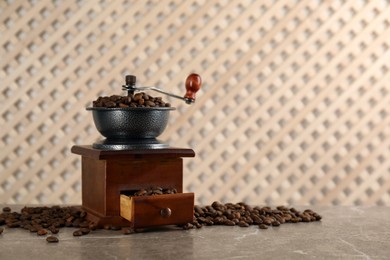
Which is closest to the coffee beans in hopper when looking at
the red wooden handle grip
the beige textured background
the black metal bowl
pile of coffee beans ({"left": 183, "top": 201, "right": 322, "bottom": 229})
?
pile of coffee beans ({"left": 183, "top": 201, "right": 322, "bottom": 229})

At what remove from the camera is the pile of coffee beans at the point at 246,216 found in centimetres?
193

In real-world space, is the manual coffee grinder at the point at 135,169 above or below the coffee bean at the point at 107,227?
above

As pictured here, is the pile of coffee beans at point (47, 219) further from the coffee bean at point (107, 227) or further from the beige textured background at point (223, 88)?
the beige textured background at point (223, 88)

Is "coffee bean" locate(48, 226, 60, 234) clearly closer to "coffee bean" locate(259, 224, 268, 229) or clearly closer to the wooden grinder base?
the wooden grinder base

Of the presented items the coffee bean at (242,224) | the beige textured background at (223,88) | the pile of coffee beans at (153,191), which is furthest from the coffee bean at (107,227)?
the beige textured background at (223,88)

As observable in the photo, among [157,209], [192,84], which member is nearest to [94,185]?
[157,209]

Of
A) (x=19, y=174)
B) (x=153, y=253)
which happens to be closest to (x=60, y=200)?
(x=19, y=174)

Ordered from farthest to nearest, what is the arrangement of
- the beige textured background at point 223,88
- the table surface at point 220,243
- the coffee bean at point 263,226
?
the beige textured background at point 223,88 < the coffee bean at point 263,226 < the table surface at point 220,243

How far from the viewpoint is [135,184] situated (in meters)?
1.87

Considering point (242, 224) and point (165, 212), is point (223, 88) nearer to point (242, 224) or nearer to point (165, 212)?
point (242, 224)

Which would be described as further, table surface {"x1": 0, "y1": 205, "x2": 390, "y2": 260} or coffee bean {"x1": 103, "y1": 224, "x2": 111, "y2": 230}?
coffee bean {"x1": 103, "y1": 224, "x2": 111, "y2": 230}

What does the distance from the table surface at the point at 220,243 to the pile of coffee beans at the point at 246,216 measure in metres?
0.03

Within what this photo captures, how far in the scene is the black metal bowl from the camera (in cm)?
184

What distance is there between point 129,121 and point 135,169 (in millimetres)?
131
